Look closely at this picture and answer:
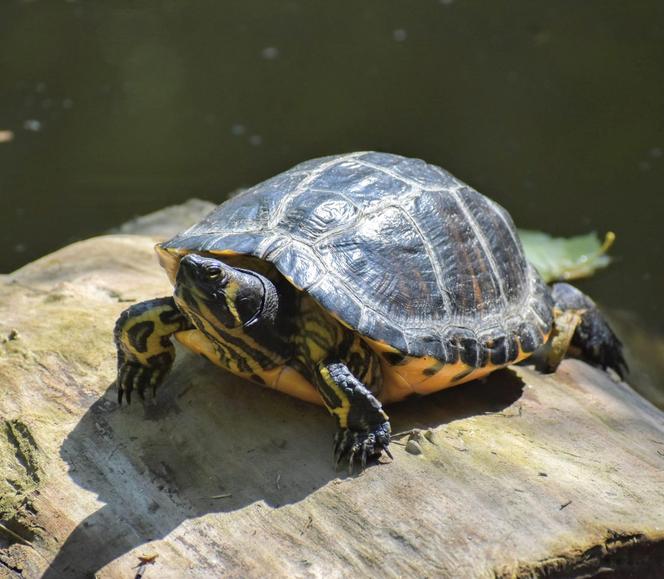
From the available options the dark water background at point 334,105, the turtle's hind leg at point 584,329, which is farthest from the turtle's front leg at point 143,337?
the dark water background at point 334,105

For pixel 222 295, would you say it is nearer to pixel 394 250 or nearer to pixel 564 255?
pixel 394 250

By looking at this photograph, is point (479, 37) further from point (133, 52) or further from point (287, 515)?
point (287, 515)

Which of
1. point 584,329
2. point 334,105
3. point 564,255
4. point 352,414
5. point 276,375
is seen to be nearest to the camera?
point 352,414

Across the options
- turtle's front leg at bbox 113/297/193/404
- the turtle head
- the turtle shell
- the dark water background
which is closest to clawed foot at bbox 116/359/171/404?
turtle's front leg at bbox 113/297/193/404

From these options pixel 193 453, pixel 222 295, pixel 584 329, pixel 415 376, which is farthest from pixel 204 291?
pixel 584 329

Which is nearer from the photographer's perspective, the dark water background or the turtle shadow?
the turtle shadow

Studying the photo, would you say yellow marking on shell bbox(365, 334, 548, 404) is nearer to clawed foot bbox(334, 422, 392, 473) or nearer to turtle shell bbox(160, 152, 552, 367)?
turtle shell bbox(160, 152, 552, 367)
